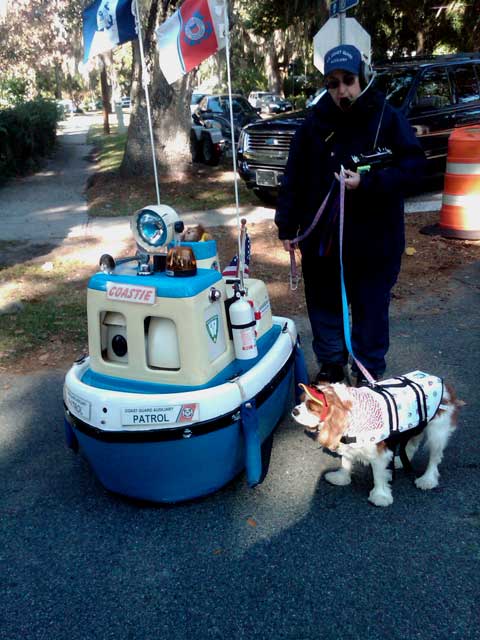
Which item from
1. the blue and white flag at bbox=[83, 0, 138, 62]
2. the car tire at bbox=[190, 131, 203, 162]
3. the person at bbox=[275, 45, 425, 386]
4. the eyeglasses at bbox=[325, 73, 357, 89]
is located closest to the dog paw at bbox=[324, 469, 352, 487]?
the person at bbox=[275, 45, 425, 386]

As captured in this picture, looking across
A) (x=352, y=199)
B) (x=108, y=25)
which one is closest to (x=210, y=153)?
(x=108, y=25)

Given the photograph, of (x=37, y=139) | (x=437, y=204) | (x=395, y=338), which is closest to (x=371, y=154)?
(x=395, y=338)

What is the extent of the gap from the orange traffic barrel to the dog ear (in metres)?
5.42

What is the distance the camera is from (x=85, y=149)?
23641mm

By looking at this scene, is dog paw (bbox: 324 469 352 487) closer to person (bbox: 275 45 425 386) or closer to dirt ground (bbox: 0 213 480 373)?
person (bbox: 275 45 425 386)

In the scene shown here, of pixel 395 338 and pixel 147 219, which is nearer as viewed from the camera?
pixel 147 219

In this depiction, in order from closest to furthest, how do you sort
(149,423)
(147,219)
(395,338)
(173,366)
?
(149,423) → (173,366) → (147,219) → (395,338)

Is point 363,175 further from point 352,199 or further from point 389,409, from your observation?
point 389,409

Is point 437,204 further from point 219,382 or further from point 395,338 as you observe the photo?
point 219,382

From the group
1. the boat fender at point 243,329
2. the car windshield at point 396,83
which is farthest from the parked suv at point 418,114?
the boat fender at point 243,329

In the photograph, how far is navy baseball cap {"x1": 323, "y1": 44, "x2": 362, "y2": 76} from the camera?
2938 millimetres

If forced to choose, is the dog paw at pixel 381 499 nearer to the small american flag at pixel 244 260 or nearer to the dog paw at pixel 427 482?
the dog paw at pixel 427 482

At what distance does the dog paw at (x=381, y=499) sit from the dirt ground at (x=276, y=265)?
2.78m

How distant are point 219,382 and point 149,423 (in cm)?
41
